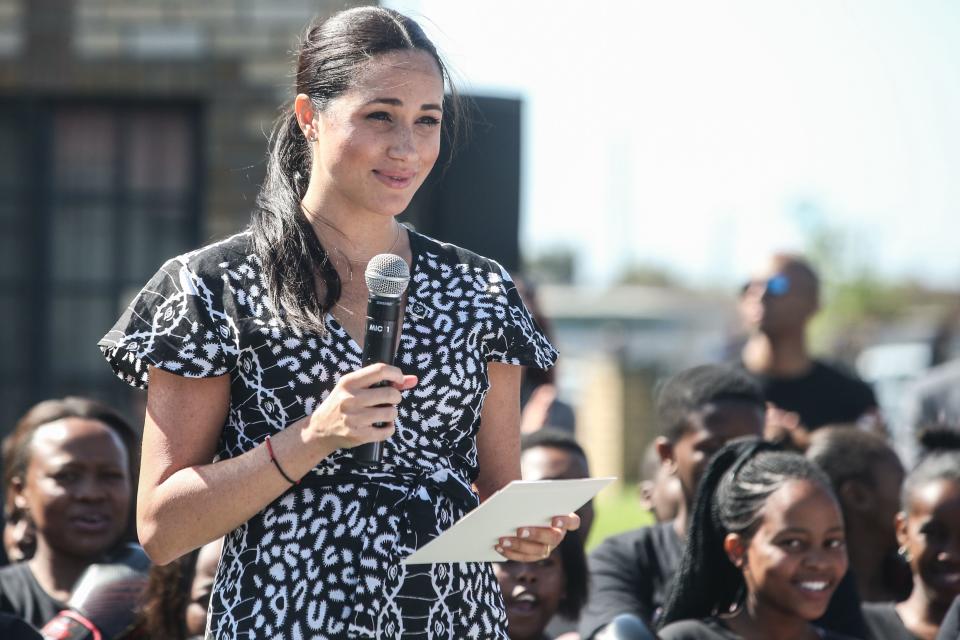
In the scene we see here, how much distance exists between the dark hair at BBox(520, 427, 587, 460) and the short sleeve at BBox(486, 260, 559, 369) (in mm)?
2291

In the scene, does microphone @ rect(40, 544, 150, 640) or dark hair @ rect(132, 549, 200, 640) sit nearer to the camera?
microphone @ rect(40, 544, 150, 640)

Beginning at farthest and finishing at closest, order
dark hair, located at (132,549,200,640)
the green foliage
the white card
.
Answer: the green foliage
dark hair, located at (132,549,200,640)
the white card

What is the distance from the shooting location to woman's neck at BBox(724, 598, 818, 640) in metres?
3.79

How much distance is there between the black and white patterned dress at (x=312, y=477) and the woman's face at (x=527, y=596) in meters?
1.76

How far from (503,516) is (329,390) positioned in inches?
14.5

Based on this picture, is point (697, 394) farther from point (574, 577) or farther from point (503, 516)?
point (503, 516)

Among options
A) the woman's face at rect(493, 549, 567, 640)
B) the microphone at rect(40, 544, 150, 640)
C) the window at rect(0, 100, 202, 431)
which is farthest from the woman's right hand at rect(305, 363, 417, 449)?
the window at rect(0, 100, 202, 431)

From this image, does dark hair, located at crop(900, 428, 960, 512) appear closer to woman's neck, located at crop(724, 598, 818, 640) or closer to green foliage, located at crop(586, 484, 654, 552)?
woman's neck, located at crop(724, 598, 818, 640)

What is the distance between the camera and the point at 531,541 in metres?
2.42

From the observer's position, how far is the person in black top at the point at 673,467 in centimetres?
430

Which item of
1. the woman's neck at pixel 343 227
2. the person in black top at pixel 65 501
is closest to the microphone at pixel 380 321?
the woman's neck at pixel 343 227

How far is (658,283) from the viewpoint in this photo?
67.2 metres

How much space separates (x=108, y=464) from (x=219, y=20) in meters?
4.48

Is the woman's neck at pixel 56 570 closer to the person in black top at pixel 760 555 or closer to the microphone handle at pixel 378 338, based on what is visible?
the person in black top at pixel 760 555
